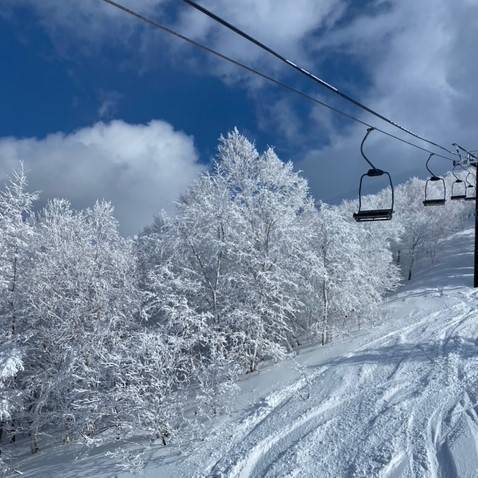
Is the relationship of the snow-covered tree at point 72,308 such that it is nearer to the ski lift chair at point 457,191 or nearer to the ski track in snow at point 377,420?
the ski track in snow at point 377,420

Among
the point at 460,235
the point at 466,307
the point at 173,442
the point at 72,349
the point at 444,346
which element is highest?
the point at 460,235

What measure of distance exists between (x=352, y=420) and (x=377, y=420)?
64 centimetres

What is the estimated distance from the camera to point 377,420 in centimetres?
977

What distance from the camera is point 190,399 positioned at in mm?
13930

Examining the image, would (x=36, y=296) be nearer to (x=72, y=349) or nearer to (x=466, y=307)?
(x=72, y=349)

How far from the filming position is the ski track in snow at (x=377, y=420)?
823 centimetres

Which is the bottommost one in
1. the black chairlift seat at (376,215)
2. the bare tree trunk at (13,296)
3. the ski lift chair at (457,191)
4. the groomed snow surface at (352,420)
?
the groomed snow surface at (352,420)

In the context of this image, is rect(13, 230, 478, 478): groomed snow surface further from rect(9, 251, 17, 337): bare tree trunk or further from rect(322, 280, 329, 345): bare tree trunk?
rect(9, 251, 17, 337): bare tree trunk

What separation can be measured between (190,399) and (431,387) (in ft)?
25.0

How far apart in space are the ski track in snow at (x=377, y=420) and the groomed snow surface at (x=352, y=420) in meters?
0.03

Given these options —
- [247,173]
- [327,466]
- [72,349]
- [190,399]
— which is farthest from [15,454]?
[247,173]

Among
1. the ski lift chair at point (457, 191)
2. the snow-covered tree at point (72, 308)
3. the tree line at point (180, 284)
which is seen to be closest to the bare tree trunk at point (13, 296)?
the tree line at point (180, 284)

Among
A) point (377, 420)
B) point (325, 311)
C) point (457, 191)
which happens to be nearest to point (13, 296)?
point (325, 311)

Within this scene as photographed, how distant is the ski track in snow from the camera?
27.0ft
